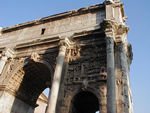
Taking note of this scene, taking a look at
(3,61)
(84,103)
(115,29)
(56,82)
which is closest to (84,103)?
(84,103)

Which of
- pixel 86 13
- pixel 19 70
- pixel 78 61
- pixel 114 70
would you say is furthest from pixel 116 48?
pixel 19 70

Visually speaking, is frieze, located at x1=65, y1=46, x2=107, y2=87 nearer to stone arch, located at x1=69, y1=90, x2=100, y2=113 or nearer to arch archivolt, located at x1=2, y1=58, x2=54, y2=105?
stone arch, located at x1=69, y1=90, x2=100, y2=113

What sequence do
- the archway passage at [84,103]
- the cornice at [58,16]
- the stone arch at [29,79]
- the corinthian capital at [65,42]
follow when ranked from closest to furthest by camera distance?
1. the archway passage at [84,103]
2. the corinthian capital at [65,42]
3. the stone arch at [29,79]
4. the cornice at [58,16]

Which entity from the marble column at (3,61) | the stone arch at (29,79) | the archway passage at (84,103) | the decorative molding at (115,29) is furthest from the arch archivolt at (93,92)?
the marble column at (3,61)

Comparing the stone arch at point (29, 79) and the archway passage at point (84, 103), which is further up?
the stone arch at point (29, 79)

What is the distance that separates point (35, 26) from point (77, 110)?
811 centimetres

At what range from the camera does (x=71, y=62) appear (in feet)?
37.3

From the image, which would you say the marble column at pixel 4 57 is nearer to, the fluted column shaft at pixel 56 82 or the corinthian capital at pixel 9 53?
the corinthian capital at pixel 9 53

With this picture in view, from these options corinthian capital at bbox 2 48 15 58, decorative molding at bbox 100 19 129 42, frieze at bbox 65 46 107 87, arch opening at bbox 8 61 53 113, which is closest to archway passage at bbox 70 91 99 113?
frieze at bbox 65 46 107 87

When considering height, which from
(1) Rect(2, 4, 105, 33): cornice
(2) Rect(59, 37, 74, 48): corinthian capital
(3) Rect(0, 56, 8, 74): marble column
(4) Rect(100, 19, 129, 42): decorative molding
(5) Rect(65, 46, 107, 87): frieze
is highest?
(1) Rect(2, 4, 105, 33): cornice

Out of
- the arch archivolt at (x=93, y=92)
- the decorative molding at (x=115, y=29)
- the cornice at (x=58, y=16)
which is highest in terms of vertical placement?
the cornice at (x=58, y=16)

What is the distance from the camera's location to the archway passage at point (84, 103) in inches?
400

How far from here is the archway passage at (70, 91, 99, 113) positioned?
33.4 ft

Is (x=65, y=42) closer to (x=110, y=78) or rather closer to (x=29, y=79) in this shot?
(x=110, y=78)
